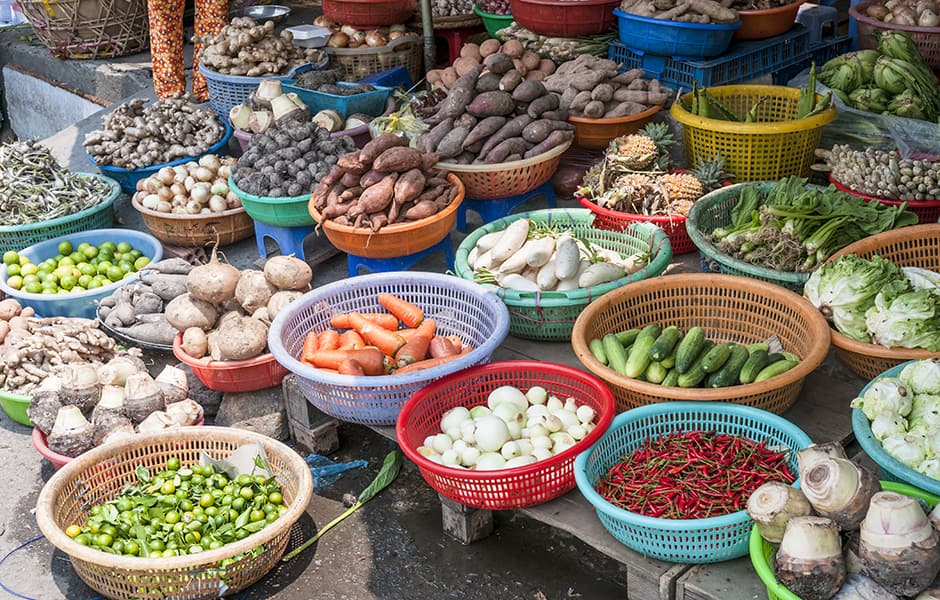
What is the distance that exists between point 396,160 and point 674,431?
2073 millimetres

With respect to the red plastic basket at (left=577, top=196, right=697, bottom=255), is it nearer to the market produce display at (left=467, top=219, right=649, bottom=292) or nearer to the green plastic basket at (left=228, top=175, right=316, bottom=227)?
the market produce display at (left=467, top=219, right=649, bottom=292)

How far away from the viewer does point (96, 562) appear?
3.30 metres

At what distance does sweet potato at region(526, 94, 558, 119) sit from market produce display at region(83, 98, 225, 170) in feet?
7.77

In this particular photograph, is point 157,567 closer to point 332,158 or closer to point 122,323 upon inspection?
point 122,323

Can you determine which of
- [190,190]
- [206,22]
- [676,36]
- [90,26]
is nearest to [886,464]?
[676,36]

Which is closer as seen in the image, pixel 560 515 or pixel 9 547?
pixel 560 515

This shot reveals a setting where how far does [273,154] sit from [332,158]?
12.8 inches

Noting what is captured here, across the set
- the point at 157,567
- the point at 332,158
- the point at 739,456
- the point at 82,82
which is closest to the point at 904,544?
the point at 739,456

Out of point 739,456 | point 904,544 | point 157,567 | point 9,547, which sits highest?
point 904,544

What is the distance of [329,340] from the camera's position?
4094 mm

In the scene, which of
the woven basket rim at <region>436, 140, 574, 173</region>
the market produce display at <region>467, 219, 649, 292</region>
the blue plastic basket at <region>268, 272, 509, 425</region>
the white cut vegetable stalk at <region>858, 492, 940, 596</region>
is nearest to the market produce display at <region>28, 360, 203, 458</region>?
the blue plastic basket at <region>268, 272, 509, 425</region>

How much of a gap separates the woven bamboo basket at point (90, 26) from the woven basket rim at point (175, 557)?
617 centimetres

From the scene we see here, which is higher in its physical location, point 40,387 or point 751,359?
point 751,359

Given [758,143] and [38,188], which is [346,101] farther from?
[758,143]
